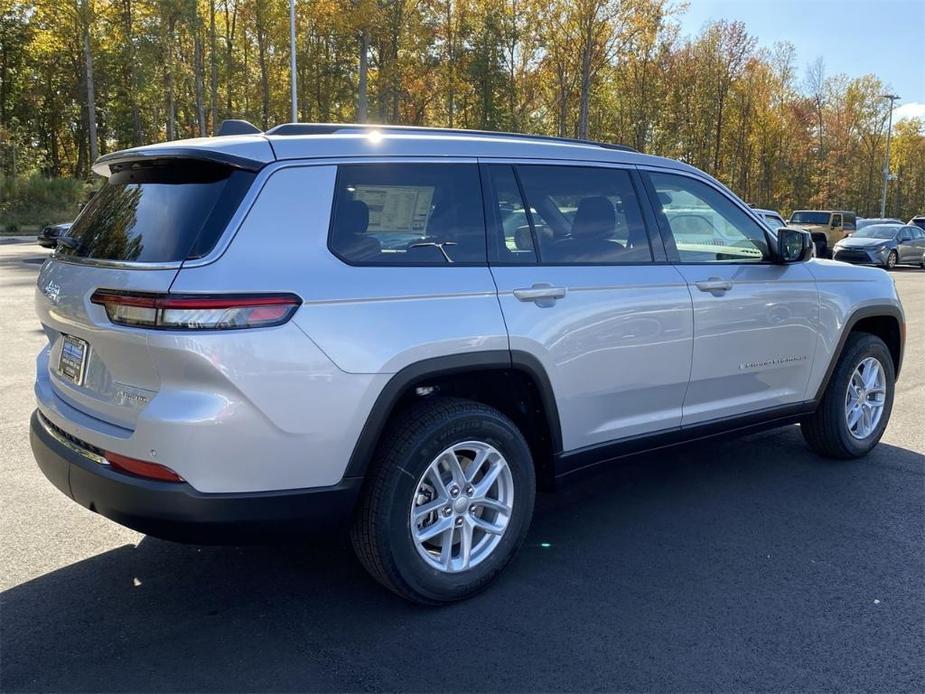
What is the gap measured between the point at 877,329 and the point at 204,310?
4.63 m

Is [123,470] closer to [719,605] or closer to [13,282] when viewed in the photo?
[719,605]

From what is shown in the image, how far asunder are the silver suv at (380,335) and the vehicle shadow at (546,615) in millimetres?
293

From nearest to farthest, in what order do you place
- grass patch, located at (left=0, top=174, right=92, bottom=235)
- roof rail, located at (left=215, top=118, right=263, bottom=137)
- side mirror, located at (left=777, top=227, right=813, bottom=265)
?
roof rail, located at (left=215, top=118, right=263, bottom=137), side mirror, located at (left=777, top=227, right=813, bottom=265), grass patch, located at (left=0, top=174, right=92, bottom=235)

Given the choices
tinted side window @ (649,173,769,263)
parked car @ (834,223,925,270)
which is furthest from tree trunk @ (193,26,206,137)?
tinted side window @ (649,173,769,263)

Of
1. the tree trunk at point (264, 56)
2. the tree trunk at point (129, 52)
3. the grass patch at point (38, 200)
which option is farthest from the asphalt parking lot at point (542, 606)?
the tree trunk at point (264, 56)

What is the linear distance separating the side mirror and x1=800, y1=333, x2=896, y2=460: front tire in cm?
90

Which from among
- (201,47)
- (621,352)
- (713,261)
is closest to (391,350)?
(621,352)

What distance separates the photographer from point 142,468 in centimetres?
276

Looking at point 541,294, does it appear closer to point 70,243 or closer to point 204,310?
point 204,310

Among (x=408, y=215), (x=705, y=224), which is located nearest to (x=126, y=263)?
(x=408, y=215)

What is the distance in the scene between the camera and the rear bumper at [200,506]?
271cm

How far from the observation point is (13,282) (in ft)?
47.1

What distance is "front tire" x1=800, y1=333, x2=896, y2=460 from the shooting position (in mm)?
5066

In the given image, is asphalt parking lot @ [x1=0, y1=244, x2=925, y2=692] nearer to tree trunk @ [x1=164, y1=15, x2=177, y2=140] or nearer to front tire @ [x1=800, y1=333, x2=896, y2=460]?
front tire @ [x1=800, y1=333, x2=896, y2=460]
